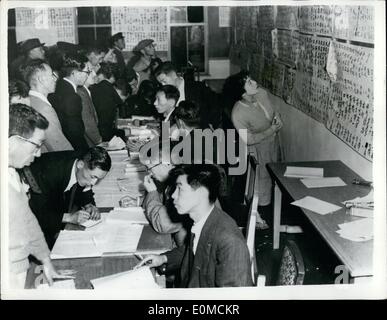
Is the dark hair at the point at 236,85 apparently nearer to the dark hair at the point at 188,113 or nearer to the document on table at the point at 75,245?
the dark hair at the point at 188,113

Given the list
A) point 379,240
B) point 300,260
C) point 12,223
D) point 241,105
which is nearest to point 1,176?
point 12,223

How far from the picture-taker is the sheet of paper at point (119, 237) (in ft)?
6.57

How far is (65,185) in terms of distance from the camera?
2.58 m

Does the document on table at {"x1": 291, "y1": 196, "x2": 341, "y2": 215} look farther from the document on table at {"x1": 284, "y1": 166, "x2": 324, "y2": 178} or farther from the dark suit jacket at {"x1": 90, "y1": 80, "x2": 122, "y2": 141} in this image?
the dark suit jacket at {"x1": 90, "y1": 80, "x2": 122, "y2": 141}

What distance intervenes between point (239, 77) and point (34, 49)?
1.55 metres

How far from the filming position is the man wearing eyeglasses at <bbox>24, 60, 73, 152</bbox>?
9.11ft

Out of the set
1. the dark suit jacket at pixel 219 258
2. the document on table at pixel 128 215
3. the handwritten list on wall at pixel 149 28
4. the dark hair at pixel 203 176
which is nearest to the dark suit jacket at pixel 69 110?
the document on table at pixel 128 215

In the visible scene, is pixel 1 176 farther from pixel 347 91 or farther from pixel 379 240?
pixel 347 91

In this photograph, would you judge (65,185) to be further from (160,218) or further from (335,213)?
(335,213)

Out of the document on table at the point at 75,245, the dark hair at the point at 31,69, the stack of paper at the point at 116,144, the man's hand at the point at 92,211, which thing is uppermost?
the dark hair at the point at 31,69

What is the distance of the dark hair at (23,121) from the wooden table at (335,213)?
1450mm

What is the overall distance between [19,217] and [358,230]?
160cm
